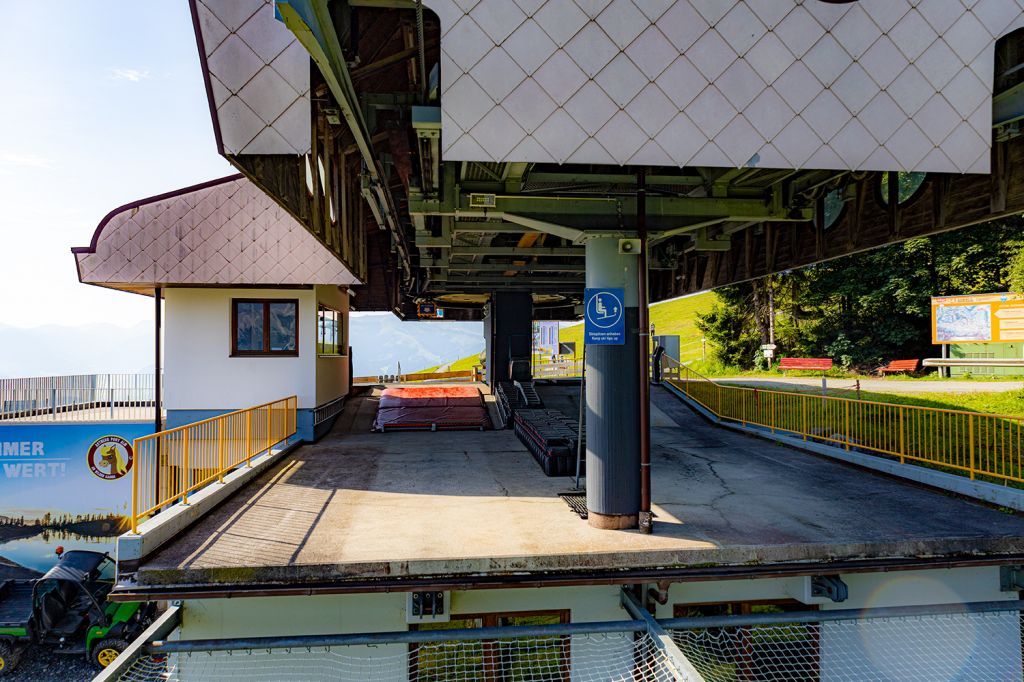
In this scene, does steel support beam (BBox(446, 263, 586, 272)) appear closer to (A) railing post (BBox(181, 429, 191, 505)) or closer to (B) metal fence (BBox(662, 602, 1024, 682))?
(A) railing post (BBox(181, 429, 191, 505))

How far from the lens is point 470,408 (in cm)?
1697

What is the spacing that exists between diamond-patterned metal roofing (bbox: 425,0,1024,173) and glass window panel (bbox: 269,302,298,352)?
32.2ft

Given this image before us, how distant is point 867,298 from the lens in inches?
1243

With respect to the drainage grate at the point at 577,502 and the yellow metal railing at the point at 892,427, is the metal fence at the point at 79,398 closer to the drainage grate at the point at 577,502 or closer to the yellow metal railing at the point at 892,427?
the drainage grate at the point at 577,502

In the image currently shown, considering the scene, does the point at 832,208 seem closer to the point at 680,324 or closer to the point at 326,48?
the point at 326,48

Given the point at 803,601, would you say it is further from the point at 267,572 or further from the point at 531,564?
the point at 267,572

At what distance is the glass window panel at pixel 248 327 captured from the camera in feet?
46.0

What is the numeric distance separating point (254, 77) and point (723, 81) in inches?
203

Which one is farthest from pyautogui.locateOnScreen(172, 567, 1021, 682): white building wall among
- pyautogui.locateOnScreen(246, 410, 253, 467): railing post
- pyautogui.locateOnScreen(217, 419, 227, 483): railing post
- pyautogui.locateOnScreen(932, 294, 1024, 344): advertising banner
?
pyautogui.locateOnScreen(932, 294, 1024, 344): advertising banner

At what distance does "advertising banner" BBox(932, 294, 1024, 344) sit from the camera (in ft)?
65.8

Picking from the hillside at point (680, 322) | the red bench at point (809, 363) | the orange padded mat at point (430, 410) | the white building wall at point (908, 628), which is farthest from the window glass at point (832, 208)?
the hillside at point (680, 322)

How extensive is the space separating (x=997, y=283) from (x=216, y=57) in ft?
117

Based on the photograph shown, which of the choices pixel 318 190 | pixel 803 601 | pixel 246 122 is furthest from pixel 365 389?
pixel 803 601

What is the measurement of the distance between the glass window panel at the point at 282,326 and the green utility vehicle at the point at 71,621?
20.4 feet
